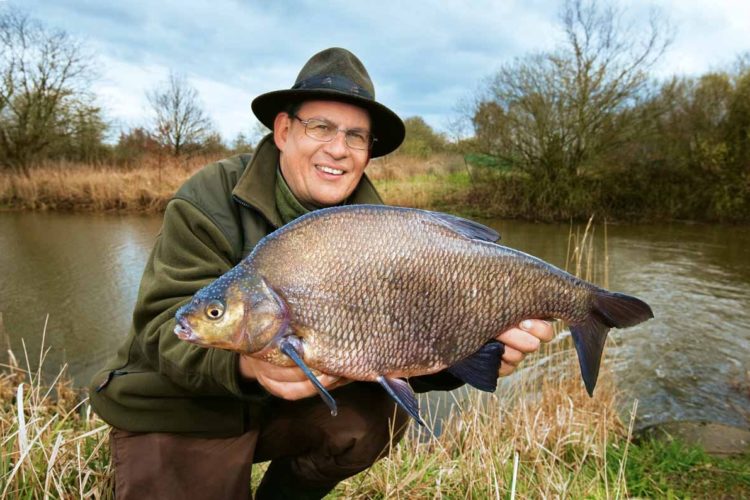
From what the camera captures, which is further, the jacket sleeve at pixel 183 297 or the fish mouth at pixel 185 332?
the jacket sleeve at pixel 183 297

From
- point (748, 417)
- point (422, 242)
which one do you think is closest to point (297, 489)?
point (422, 242)

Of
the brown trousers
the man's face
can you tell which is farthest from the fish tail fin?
the man's face

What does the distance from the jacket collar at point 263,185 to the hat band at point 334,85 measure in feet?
1.05

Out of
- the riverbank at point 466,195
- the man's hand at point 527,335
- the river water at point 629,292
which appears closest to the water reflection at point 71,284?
the river water at point 629,292

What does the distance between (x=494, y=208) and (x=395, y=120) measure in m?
15.4

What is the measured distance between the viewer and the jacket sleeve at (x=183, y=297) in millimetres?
1683

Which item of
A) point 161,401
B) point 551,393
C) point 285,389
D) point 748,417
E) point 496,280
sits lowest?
point 748,417

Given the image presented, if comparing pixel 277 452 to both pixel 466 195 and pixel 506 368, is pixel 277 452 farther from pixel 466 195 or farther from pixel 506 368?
pixel 466 195

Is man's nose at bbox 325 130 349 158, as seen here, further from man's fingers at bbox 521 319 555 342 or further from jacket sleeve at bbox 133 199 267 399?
man's fingers at bbox 521 319 555 342

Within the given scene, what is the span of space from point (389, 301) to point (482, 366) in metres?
0.45

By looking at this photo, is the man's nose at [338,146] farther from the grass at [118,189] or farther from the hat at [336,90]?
the grass at [118,189]

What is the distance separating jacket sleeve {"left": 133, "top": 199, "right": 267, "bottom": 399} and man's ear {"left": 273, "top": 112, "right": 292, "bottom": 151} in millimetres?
528

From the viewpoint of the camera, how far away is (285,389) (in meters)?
1.57

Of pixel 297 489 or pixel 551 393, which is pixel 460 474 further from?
pixel 551 393
